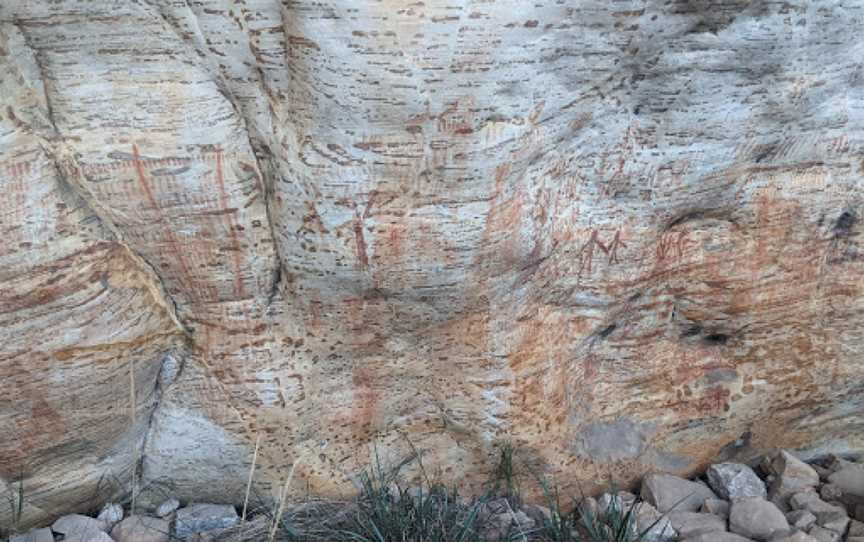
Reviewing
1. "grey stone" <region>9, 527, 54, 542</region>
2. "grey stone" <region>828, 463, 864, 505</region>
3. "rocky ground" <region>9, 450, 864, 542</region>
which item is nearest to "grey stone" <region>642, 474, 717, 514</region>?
"rocky ground" <region>9, 450, 864, 542</region>

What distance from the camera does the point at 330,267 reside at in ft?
8.22

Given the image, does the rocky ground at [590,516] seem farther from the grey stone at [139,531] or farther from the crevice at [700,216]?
the crevice at [700,216]

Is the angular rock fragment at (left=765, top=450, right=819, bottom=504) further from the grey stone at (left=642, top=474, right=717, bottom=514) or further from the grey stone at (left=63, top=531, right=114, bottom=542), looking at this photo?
the grey stone at (left=63, top=531, right=114, bottom=542)

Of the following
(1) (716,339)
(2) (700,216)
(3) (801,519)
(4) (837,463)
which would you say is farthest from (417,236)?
(4) (837,463)

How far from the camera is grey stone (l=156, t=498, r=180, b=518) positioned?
283 cm

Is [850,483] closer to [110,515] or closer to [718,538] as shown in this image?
[718,538]

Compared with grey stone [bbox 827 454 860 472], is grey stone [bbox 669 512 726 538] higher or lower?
higher

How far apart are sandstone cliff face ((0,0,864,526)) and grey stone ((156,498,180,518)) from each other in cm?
5

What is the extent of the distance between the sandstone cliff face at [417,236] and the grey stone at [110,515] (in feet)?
0.16

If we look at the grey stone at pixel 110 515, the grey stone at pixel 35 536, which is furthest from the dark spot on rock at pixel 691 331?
the grey stone at pixel 35 536

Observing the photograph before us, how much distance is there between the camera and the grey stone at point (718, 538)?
276cm

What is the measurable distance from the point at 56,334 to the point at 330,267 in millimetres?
678

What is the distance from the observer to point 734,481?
3.03 m

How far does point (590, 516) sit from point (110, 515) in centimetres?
133
